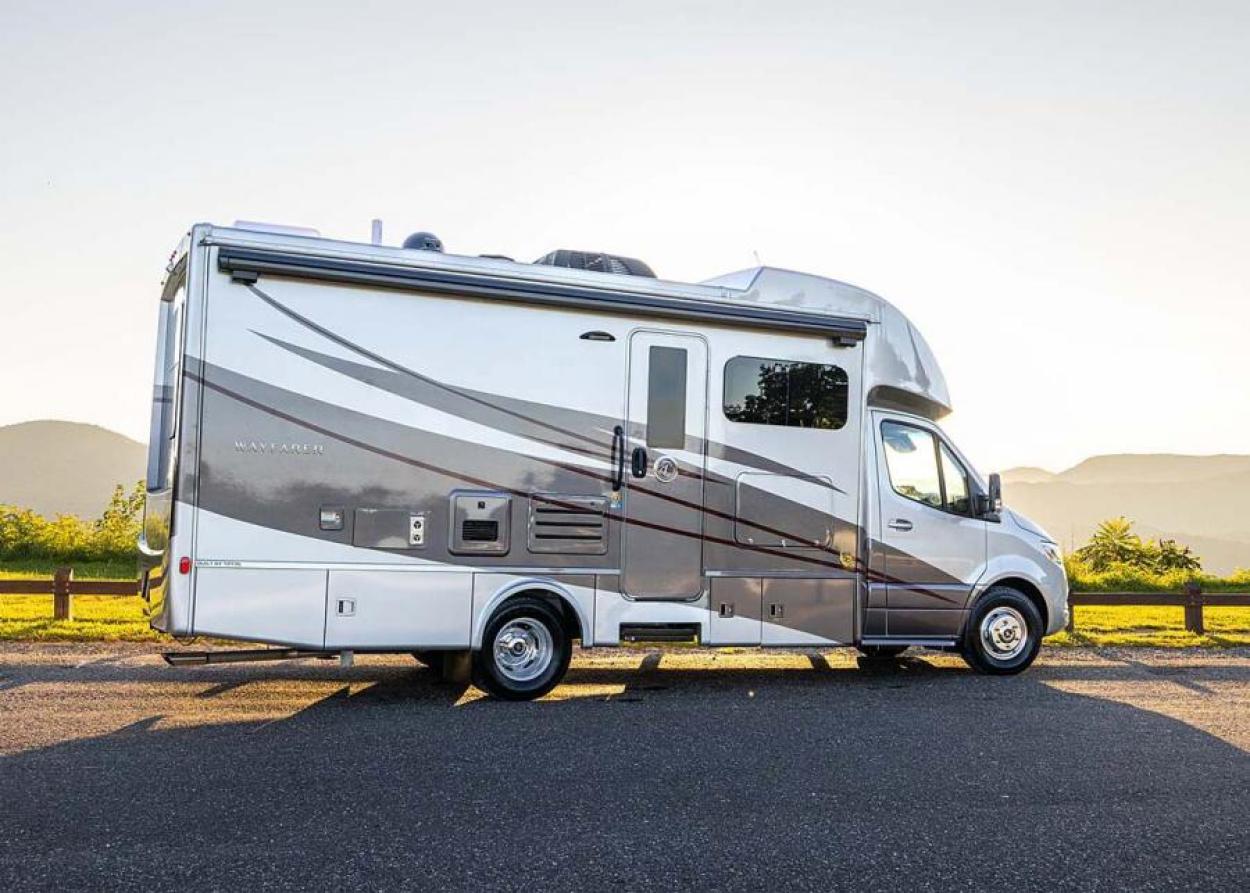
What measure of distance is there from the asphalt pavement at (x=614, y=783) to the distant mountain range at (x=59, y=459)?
569ft

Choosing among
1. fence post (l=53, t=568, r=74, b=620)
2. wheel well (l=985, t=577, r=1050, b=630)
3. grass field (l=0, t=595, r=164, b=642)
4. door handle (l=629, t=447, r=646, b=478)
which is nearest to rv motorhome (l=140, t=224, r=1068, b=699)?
door handle (l=629, t=447, r=646, b=478)

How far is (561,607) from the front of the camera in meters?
9.16

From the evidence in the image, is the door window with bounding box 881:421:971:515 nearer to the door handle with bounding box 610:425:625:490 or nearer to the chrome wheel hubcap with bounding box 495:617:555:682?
the door handle with bounding box 610:425:625:490

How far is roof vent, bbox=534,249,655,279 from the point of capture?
31.5ft

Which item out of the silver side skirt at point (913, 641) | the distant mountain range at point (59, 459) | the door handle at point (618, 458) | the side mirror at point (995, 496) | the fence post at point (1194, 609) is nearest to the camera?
the door handle at point (618, 458)

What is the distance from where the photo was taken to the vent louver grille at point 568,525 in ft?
29.8

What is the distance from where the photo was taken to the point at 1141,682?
10711mm

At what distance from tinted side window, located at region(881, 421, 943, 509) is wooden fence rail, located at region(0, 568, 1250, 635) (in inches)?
145

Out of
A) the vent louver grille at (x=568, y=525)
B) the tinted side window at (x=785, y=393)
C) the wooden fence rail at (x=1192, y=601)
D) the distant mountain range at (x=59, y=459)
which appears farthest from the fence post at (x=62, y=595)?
the distant mountain range at (x=59, y=459)

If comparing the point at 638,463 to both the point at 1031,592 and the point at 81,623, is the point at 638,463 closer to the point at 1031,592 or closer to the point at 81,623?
the point at 1031,592

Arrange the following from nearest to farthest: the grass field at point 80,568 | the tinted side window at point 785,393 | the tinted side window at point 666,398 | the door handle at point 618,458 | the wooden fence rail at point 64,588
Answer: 1. the door handle at point 618,458
2. the tinted side window at point 666,398
3. the tinted side window at point 785,393
4. the wooden fence rail at point 64,588
5. the grass field at point 80,568

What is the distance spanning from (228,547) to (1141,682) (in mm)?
8227

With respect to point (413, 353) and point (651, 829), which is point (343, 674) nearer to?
point (413, 353)

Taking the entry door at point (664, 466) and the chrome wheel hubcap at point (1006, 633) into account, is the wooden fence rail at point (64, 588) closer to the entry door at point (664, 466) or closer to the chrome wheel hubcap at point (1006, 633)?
the entry door at point (664, 466)
